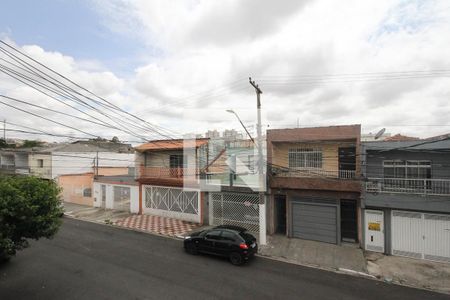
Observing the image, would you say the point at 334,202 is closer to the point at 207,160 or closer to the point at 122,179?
the point at 207,160

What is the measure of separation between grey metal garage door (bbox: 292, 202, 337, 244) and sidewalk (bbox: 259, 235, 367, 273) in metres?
0.47

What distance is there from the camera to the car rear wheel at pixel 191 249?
45.0ft

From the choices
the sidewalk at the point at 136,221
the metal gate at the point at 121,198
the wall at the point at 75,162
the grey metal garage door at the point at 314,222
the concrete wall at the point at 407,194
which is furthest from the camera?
→ the wall at the point at 75,162

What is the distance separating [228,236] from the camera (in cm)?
1301

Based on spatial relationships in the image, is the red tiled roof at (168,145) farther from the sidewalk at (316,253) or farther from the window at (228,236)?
the sidewalk at (316,253)

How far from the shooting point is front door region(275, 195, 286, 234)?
17656 millimetres

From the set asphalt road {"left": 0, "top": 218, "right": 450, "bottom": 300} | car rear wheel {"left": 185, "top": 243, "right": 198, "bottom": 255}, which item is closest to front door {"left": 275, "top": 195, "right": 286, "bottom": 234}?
asphalt road {"left": 0, "top": 218, "right": 450, "bottom": 300}

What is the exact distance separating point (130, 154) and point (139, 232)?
23849 millimetres

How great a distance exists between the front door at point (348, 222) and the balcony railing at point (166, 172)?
10.0m

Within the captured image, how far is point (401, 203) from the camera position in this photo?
44.9 ft

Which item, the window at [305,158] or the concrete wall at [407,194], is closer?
the concrete wall at [407,194]

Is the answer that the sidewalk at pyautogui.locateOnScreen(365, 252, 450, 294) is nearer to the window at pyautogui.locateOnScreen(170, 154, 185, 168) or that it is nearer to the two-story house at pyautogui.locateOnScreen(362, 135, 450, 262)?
the two-story house at pyautogui.locateOnScreen(362, 135, 450, 262)

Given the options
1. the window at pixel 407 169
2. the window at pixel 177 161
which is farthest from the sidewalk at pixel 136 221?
the window at pixel 407 169

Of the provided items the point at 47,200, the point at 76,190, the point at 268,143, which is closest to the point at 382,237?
the point at 268,143
